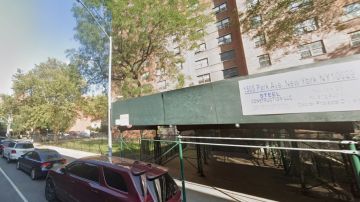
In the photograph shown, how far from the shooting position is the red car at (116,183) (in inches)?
200

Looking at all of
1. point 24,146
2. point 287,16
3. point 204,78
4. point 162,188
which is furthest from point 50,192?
point 204,78

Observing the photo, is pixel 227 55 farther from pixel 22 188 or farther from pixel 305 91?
pixel 22 188

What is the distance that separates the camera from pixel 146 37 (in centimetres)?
2003

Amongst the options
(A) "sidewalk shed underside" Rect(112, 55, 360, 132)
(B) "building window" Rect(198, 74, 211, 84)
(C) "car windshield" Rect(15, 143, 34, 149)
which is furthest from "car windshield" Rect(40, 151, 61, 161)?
(B) "building window" Rect(198, 74, 211, 84)

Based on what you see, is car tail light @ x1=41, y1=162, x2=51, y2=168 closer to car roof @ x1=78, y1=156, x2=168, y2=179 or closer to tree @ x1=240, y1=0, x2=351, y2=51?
car roof @ x1=78, y1=156, x2=168, y2=179

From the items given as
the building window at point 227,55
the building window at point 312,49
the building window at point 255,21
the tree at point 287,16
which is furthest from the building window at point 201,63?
the building window at point 255,21

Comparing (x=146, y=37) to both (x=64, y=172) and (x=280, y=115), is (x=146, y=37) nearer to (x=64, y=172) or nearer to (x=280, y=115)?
(x=64, y=172)

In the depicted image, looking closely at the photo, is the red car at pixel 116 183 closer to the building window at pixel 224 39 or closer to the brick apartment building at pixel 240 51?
the brick apartment building at pixel 240 51

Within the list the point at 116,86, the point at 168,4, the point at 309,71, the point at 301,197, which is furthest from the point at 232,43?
the point at 309,71

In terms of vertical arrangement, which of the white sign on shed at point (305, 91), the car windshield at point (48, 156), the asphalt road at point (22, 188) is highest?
the white sign on shed at point (305, 91)

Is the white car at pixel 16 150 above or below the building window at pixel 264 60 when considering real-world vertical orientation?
below

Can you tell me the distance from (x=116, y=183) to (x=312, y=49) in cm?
2682

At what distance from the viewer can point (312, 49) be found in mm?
25141

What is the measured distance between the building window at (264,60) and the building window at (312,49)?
155 inches
